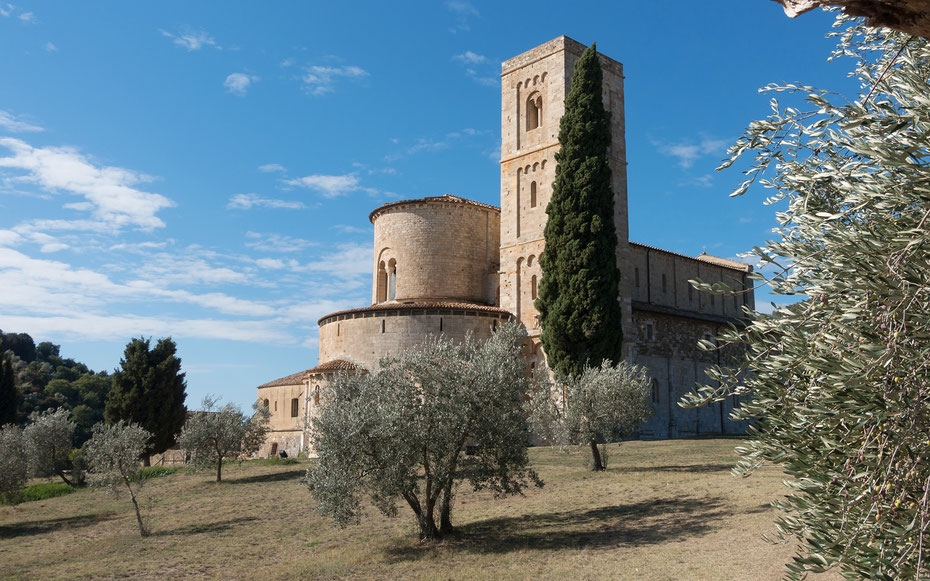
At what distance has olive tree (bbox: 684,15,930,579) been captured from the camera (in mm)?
4770

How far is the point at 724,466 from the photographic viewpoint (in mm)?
22016

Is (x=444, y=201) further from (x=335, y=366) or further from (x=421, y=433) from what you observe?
(x=421, y=433)

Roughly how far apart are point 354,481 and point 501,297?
65.5 ft

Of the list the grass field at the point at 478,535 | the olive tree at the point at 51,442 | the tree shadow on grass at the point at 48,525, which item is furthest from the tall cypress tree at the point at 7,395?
the tree shadow on grass at the point at 48,525

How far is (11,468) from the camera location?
25.7m

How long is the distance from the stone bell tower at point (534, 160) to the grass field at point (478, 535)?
10038 mm

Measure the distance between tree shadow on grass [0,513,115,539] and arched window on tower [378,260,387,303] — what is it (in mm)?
A: 17248

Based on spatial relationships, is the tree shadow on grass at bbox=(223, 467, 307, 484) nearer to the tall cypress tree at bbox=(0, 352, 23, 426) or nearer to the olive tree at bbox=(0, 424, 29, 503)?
the olive tree at bbox=(0, 424, 29, 503)

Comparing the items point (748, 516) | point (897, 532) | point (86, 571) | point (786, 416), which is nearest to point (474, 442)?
point (748, 516)

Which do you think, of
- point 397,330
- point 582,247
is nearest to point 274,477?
point 397,330

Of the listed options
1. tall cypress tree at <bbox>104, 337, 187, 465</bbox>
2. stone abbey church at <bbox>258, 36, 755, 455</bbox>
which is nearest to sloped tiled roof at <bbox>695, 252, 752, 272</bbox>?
stone abbey church at <bbox>258, 36, 755, 455</bbox>

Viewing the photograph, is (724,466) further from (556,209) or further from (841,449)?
(841,449)

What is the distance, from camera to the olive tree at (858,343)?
4770 millimetres

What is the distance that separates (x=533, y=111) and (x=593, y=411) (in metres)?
18.9
